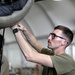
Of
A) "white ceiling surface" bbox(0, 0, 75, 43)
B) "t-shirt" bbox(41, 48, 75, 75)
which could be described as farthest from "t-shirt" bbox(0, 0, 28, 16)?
"white ceiling surface" bbox(0, 0, 75, 43)

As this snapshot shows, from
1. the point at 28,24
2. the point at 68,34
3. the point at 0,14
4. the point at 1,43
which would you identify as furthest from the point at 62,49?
the point at 28,24

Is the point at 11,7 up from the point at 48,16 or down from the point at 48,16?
up

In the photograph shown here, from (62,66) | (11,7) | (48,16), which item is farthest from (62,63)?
(48,16)

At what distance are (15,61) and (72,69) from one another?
2.89 metres

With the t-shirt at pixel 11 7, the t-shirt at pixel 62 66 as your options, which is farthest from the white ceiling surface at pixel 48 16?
the t-shirt at pixel 11 7

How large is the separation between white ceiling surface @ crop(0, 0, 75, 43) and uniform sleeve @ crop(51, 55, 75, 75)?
134 cm

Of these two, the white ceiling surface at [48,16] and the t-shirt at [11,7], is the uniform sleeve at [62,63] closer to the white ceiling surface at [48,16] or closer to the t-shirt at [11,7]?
the t-shirt at [11,7]

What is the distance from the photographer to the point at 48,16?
350 centimetres

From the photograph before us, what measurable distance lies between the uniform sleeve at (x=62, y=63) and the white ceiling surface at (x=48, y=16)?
1.34 meters

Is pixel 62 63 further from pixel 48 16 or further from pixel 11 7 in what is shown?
pixel 48 16

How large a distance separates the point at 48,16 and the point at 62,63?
1.79 meters

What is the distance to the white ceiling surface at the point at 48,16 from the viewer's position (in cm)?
316

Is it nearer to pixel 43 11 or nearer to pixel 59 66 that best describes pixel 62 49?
pixel 59 66

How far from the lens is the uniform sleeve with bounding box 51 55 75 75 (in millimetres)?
1753
